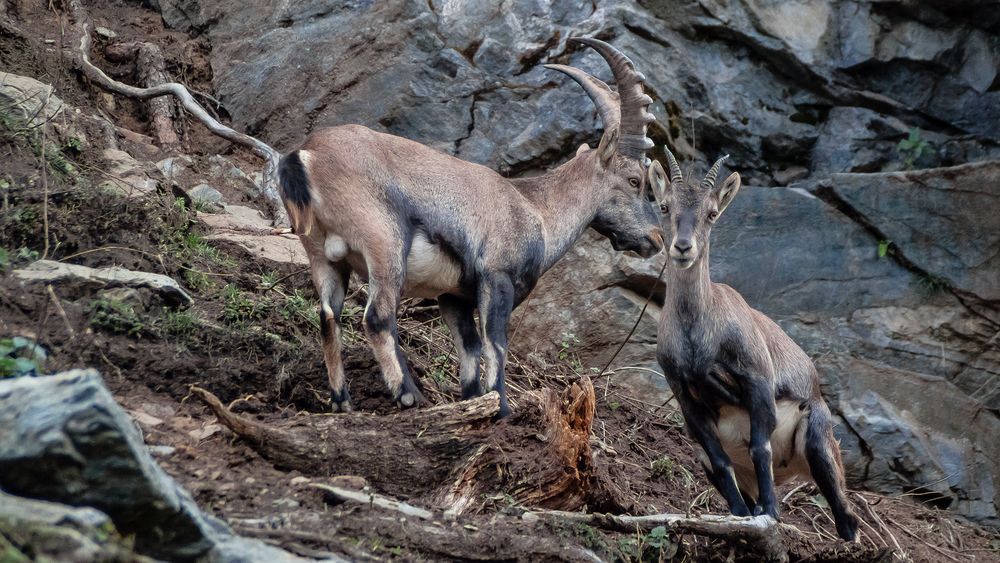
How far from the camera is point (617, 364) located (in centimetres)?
889

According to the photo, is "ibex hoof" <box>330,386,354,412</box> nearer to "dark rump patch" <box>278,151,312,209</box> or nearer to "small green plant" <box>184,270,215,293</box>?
"dark rump patch" <box>278,151,312,209</box>

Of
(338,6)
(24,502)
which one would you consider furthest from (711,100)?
(24,502)

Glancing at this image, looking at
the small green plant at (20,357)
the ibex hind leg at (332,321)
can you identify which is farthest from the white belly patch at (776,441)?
the small green plant at (20,357)

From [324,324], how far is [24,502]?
9.64 ft

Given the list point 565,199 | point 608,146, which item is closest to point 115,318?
point 565,199

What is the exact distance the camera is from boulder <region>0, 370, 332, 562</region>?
310 centimetres

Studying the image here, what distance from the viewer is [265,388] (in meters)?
5.86

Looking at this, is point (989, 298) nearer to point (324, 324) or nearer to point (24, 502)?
point (324, 324)

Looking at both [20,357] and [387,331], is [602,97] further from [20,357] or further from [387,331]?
[20,357]

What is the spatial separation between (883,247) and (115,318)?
21.1ft

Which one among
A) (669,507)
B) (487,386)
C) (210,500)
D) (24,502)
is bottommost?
(669,507)

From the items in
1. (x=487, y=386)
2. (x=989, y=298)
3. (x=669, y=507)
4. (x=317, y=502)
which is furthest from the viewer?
(x=989, y=298)

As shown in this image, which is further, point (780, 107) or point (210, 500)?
point (780, 107)

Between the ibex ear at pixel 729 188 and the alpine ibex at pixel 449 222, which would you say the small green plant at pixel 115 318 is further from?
the ibex ear at pixel 729 188
